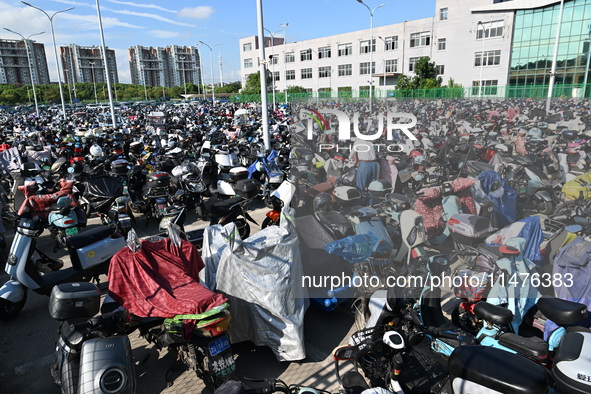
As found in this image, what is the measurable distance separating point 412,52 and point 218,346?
53026mm

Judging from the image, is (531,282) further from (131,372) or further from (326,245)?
(131,372)

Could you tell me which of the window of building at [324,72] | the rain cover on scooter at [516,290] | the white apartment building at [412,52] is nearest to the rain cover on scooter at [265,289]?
the rain cover on scooter at [516,290]

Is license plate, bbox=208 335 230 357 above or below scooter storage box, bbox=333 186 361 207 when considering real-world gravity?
below

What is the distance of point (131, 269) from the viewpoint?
377cm

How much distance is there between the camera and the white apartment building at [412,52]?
44.2 metres

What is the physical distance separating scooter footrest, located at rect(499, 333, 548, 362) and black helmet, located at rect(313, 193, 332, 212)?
4.26 m

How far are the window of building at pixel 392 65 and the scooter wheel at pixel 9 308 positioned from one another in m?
53.0

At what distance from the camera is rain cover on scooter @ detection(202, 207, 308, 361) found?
12.4 feet

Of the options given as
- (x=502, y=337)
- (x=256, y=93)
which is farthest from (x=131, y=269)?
(x=256, y=93)

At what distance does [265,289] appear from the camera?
377 cm

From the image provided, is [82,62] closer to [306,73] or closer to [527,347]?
[306,73]

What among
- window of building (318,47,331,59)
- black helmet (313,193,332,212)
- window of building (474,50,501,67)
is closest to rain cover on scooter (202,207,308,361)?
black helmet (313,193,332,212)

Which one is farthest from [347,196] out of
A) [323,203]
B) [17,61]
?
[17,61]

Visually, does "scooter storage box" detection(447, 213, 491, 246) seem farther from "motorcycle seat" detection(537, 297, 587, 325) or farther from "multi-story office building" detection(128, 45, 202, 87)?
"multi-story office building" detection(128, 45, 202, 87)
